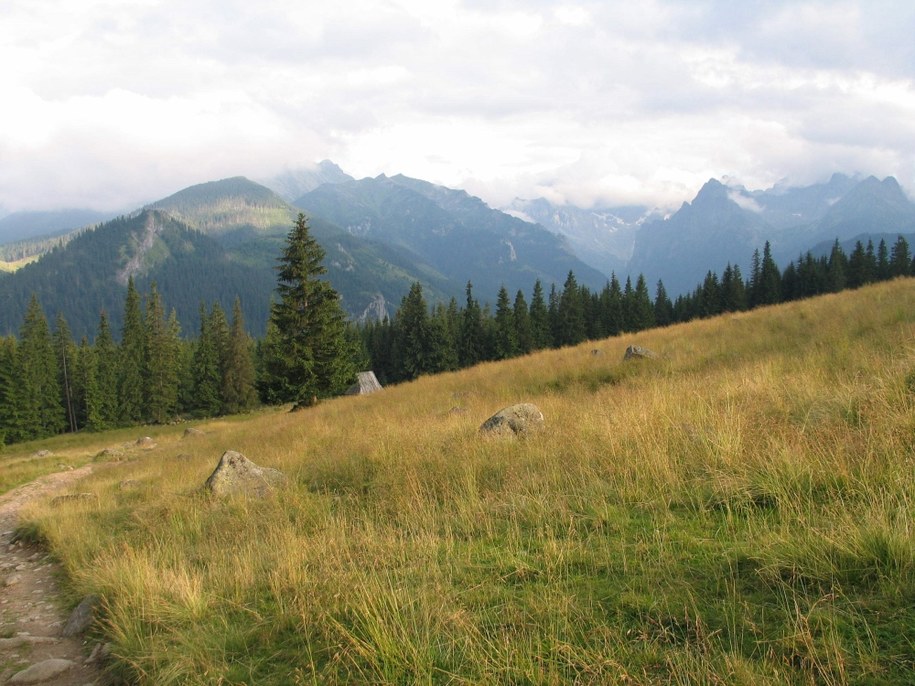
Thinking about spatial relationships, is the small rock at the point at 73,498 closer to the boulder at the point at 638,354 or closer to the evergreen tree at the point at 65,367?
the boulder at the point at 638,354

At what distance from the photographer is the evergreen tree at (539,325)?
68.3 meters

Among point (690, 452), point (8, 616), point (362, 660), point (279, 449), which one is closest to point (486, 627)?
point (362, 660)

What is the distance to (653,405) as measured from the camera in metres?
7.18

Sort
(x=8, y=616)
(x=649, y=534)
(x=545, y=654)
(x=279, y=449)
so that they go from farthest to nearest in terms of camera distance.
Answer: (x=279, y=449) → (x=8, y=616) → (x=649, y=534) → (x=545, y=654)

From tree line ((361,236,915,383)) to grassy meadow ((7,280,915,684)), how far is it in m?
53.3

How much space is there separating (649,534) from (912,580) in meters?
1.59

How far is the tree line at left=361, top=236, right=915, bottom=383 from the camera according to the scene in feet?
202

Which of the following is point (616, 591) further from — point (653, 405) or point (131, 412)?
point (131, 412)

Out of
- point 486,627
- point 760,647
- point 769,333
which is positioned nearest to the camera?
point 760,647

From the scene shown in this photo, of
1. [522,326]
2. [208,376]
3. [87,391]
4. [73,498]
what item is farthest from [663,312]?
[87,391]

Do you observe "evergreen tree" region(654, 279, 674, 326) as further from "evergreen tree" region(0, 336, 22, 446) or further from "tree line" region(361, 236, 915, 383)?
"evergreen tree" region(0, 336, 22, 446)

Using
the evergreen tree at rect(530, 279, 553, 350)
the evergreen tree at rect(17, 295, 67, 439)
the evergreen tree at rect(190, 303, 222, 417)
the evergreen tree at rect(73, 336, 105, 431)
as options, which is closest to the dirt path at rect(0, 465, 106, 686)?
the evergreen tree at rect(530, 279, 553, 350)

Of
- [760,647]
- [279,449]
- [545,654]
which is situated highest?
[760,647]

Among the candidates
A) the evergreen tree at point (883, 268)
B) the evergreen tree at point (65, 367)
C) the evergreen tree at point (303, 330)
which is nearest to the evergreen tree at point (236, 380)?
the evergreen tree at point (65, 367)
